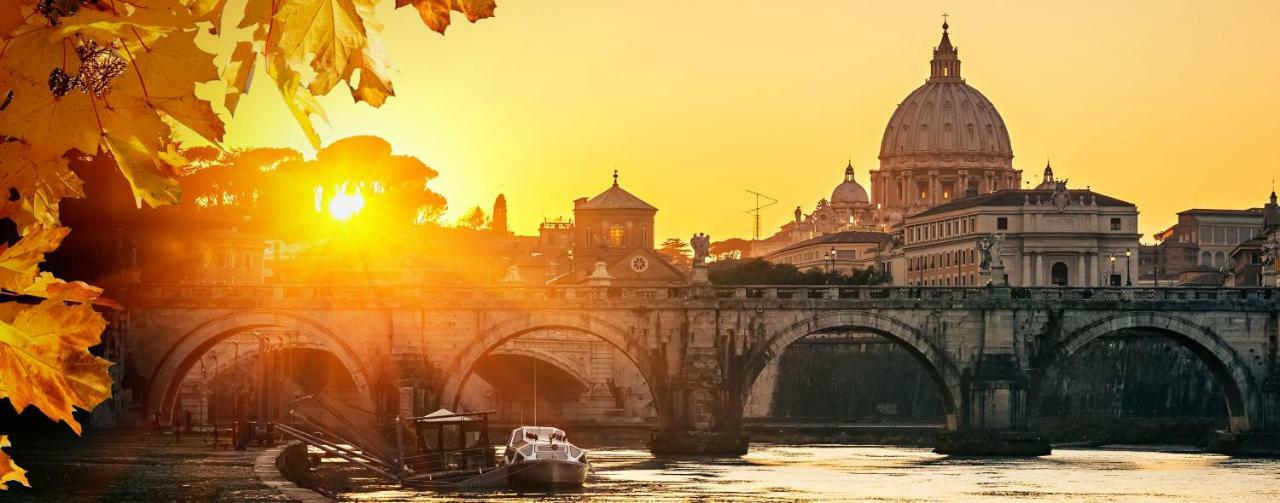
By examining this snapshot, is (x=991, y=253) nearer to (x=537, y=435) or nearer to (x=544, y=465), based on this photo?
(x=537, y=435)

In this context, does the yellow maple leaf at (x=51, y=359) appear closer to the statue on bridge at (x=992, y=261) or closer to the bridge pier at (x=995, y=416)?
the bridge pier at (x=995, y=416)

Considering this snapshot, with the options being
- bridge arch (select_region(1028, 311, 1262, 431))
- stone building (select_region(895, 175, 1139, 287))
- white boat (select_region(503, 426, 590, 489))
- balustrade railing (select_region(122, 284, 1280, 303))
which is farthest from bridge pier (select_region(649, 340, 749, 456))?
stone building (select_region(895, 175, 1139, 287))

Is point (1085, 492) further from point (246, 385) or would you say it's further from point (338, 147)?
point (338, 147)

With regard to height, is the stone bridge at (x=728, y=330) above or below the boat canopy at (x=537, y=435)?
above

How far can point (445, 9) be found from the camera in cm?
497

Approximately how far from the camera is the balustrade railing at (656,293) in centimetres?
7719

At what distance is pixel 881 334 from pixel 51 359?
248 feet

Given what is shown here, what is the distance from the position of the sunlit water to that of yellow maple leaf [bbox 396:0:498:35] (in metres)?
44.6

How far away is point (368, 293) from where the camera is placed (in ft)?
256

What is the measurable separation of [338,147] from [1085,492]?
8391cm

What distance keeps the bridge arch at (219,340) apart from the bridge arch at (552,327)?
3.24 metres

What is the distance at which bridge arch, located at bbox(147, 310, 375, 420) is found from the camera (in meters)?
74.8

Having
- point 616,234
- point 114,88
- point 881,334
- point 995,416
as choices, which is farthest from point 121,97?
point 616,234

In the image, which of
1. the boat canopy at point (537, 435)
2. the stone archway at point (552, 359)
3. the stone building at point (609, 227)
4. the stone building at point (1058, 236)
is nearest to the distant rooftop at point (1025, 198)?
the stone building at point (1058, 236)
